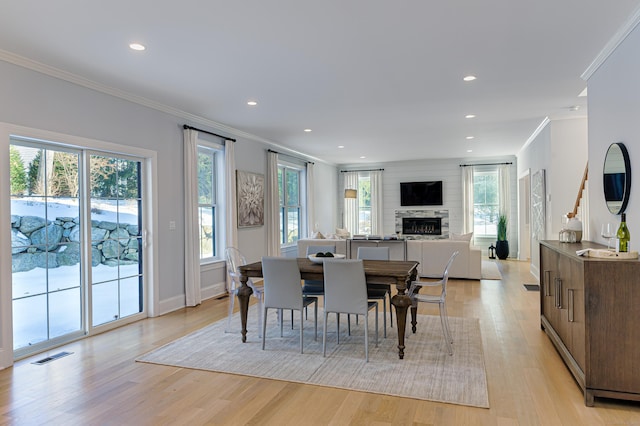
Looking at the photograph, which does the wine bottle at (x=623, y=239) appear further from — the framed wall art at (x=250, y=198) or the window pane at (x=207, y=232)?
the framed wall art at (x=250, y=198)

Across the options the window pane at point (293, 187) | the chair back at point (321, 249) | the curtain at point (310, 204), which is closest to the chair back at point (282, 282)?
the chair back at point (321, 249)

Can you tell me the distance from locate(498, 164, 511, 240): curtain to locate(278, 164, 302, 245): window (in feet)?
17.7

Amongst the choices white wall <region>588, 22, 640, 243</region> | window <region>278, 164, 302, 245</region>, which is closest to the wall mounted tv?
window <region>278, 164, 302, 245</region>

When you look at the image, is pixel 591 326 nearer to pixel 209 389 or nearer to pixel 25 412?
pixel 209 389

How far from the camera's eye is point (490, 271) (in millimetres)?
8461

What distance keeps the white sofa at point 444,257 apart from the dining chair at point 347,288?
14.1 feet

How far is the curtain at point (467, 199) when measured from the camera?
36.3 ft

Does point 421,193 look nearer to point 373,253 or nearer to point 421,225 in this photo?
point 421,225

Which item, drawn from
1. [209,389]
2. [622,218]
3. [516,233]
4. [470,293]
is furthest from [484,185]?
[209,389]

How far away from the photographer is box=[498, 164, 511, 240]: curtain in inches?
424

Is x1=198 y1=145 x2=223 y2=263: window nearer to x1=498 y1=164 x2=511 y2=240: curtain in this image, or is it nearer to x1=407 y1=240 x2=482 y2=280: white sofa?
x1=407 y1=240 x2=482 y2=280: white sofa

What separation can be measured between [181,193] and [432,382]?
13.5ft

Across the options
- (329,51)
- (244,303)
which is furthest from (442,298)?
(329,51)

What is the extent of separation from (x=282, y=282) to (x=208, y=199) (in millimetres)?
3125
